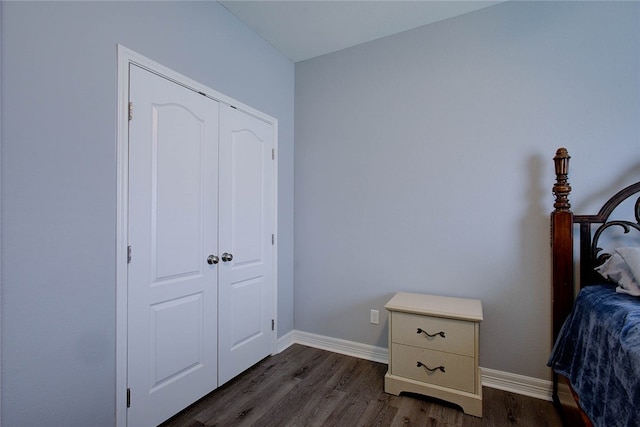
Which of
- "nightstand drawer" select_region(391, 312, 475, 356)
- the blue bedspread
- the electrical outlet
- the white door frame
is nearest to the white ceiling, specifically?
the white door frame

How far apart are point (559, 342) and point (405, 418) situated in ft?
3.25

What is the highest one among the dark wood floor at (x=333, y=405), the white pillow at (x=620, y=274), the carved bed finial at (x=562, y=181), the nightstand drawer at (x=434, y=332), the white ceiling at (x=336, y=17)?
the white ceiling at (x=336, y=17)

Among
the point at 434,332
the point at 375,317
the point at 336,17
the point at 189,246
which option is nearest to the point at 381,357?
the point at 375,317

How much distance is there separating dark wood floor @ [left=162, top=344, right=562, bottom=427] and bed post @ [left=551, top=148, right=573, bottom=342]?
58 cm

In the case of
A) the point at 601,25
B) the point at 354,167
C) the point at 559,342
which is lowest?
the point at 559,342

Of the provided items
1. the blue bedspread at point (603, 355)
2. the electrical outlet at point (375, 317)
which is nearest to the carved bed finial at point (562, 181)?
the blue bedspread at point (603, 355)

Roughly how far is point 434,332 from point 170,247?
173cm

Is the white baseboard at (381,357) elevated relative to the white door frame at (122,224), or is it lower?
lower

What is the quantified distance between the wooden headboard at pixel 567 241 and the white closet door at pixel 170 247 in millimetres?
2189

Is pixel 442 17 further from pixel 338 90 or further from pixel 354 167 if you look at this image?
pixel 354 167

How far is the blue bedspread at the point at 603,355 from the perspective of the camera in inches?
A: 40.9

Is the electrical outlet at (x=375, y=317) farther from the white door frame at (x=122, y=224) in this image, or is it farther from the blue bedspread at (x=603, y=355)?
the white door frame at (x=122, y=224)

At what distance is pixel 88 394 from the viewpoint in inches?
56.7

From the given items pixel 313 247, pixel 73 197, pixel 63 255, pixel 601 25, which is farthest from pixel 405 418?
pixel 601 25
